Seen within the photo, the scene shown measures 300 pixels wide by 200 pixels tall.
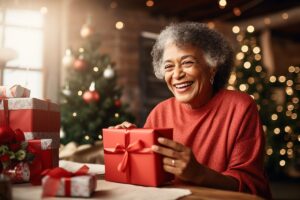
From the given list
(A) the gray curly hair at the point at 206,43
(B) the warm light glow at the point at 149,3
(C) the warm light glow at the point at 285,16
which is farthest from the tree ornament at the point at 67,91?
(C) the warm light glow at the point at 285,16

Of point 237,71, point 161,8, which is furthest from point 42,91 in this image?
Result: point 237,71

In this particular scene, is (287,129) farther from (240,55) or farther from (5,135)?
(5,135)

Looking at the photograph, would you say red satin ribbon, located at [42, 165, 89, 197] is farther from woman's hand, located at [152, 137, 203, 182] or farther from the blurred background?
the blurred background

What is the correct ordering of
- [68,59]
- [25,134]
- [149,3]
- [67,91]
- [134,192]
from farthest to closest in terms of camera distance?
[149,3]
[67,91]
[68,59]
[25,134]
[134,192]

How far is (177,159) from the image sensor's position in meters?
1.19

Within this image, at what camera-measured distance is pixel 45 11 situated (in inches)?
179

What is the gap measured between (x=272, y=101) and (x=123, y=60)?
2.31 m

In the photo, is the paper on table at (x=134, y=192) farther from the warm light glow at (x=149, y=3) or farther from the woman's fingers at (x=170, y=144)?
the warm light glow at (x=149, y=3)

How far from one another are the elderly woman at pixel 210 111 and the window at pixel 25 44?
293 cm

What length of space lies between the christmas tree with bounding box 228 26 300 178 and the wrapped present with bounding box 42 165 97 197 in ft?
15.6

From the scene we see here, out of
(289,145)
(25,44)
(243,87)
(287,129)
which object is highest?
(25,44)

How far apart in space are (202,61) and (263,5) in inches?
179

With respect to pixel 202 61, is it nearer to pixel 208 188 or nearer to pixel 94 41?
pixel 208 188

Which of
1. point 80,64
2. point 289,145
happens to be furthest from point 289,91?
point 80,64
